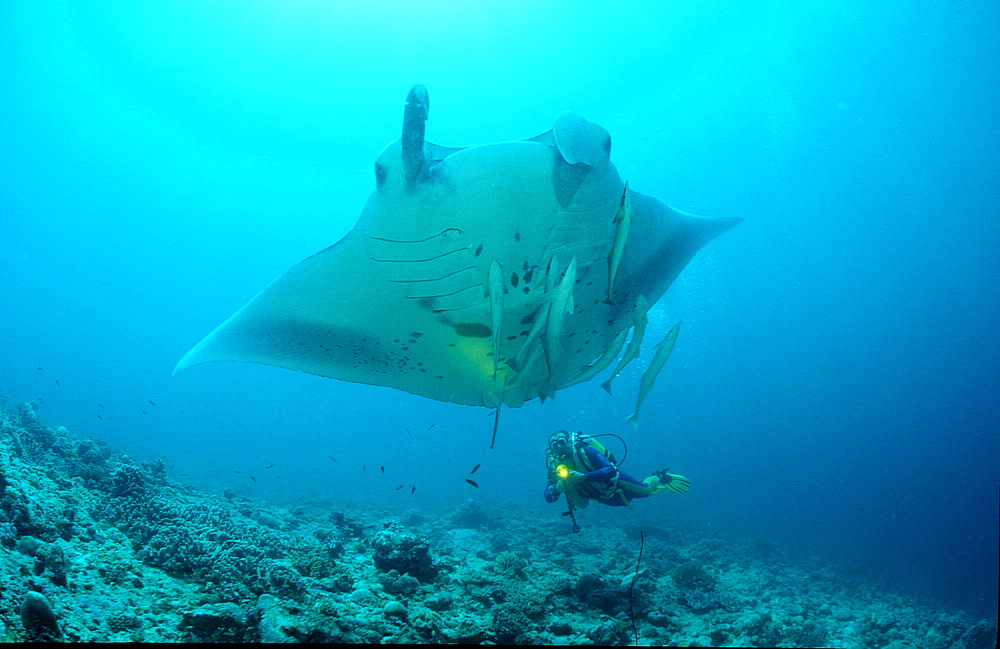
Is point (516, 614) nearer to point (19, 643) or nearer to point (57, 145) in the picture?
point (19, 643)

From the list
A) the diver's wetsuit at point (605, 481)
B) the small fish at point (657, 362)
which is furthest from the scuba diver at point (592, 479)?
the small fish at point (657, 362)

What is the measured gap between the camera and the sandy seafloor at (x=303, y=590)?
233 cm

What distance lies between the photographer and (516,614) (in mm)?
3166

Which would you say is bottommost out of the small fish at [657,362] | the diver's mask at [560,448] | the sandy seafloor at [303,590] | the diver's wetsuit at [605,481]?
the sandy seafloor at [303,590]

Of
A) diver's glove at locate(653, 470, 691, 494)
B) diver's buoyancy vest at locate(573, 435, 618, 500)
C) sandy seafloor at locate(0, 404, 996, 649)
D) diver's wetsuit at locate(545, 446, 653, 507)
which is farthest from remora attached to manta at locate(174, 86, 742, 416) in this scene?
diver's glove at locate(653, 470, 691, 494)

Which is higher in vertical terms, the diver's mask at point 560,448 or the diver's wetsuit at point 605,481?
the diver's mask at point 560,448

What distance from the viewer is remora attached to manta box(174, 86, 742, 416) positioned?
2197mm

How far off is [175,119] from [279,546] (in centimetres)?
5047

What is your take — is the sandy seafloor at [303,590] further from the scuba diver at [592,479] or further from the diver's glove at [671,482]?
the diver's glove at [671,482]

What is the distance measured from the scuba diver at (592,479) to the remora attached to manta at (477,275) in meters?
1.62

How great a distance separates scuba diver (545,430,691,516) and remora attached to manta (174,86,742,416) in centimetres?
162

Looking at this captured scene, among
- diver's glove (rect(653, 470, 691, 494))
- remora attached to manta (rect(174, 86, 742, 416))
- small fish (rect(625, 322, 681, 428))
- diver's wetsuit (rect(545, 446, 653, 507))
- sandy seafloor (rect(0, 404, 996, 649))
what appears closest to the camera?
remora attached to manta (rect(174, 86, 742, 416))

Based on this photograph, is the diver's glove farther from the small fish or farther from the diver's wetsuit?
the small fish

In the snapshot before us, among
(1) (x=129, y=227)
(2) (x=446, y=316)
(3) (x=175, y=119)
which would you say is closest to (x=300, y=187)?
(3) (x=175, y=119)
